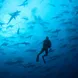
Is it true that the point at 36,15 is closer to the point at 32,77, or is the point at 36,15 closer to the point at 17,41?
the point at 17,41

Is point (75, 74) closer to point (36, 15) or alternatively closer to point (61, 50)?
point (61, 50)

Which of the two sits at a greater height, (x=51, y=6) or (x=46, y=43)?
(x=51, y=6)

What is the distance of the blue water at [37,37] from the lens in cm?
762

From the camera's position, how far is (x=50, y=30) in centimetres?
848

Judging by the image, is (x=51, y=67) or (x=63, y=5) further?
(x=51, y=67)

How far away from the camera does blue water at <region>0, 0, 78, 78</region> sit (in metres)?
7.62

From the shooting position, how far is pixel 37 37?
27.5 feet

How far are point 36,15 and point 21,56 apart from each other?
2.07 metres

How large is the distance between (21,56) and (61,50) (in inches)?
79.0

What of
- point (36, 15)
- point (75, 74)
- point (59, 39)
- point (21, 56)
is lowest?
point (75, 74)

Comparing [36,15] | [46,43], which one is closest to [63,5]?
[36,15]

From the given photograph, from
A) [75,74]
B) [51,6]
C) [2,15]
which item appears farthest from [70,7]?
[75,74]

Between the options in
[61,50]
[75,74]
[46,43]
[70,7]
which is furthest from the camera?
[75,74]

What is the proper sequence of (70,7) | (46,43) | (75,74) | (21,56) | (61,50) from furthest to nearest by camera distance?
1. (75,74)
2. (61,50)
3. (21,56)
4. (70,7)
5. (46,43)
